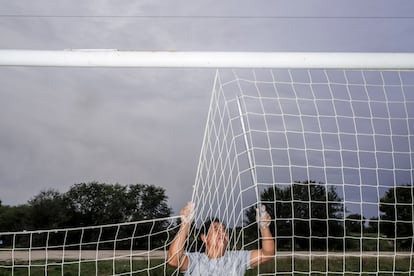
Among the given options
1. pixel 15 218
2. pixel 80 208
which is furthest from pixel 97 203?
pixel 15 218

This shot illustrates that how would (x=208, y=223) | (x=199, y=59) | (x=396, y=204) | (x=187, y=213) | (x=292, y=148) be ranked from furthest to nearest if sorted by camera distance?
1. (x=396, y=204)
2. (x=292, y=148)
3. (x=208, y=223)
4. (x=199, y=59)
5. (x=187, y=213)

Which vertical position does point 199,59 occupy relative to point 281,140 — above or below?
above

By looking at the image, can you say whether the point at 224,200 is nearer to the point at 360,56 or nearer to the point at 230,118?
the point at 230,118

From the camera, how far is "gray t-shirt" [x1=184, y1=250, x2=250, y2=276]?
3334 mm

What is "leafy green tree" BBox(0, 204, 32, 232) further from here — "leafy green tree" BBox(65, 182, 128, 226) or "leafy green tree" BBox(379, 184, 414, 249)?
"leafy green tree" BBox(379, 184, 414, 249)

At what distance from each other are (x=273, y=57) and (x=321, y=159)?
1.23 m

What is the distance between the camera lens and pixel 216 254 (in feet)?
11.0

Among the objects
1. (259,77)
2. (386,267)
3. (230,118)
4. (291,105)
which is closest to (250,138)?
(230,118)

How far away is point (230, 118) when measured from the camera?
3855 mm

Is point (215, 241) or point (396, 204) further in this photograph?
point (396, 204)

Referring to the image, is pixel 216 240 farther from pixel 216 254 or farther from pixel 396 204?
pixel 396 204

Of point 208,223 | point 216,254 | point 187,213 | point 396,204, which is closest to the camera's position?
point 187,213

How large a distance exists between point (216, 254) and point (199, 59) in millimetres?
1419

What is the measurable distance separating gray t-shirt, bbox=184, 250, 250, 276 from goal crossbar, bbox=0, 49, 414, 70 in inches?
54.9
